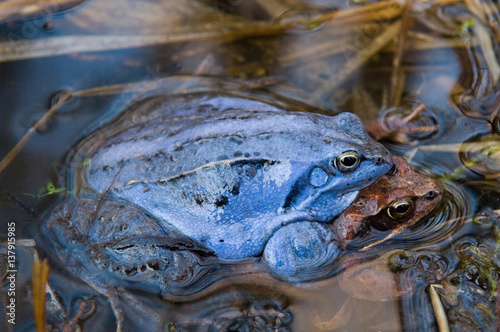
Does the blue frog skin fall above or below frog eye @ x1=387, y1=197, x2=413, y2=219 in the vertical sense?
above

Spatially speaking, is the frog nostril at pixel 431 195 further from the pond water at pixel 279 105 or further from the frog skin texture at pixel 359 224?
the pond water at pixel 279 105

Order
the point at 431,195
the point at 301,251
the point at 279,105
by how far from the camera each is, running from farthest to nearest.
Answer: the point at 279,105 → the point at 431,195 → the point at 301,251

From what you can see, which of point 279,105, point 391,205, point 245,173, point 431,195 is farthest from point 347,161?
point 279,105

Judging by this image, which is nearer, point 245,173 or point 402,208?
point 245,173

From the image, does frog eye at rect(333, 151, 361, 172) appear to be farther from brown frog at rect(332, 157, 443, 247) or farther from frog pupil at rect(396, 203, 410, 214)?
frog pupil at rect(396, 203, 410, 214)

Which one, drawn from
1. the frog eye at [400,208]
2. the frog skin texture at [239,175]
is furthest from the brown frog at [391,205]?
the frog skin texture at [239,175]

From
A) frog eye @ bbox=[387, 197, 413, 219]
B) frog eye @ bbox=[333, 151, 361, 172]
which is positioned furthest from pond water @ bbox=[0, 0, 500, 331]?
frog eye @ bbox=[333, 151, 361, 172]

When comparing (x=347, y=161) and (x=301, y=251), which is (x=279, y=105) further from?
(x=301, y=251)
